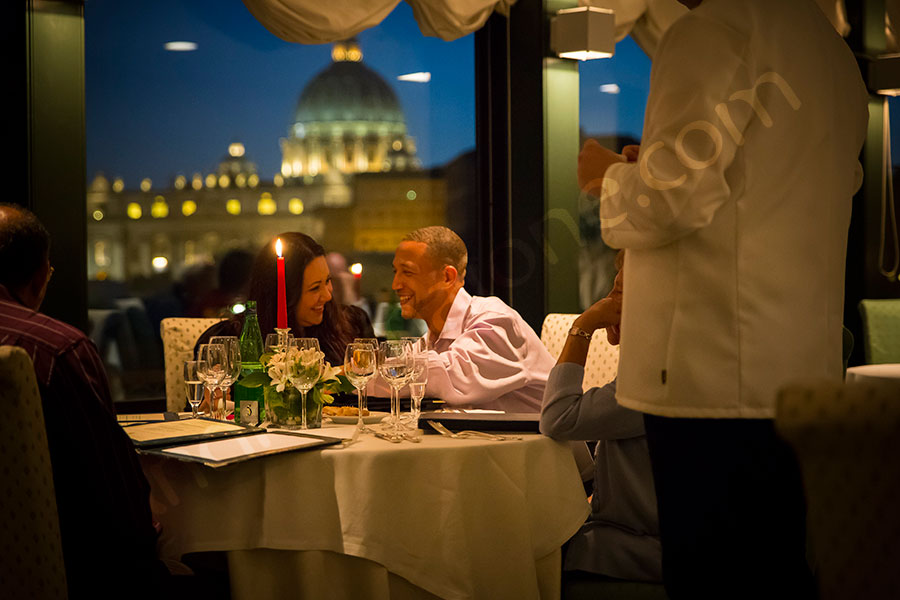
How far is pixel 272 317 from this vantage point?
329 centimetres

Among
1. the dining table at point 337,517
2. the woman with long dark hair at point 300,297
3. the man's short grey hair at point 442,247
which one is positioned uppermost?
the man's short grey hair at point 442,247

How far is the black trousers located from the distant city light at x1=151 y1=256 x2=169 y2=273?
3075mm

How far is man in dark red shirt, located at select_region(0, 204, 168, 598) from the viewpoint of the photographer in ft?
5.88

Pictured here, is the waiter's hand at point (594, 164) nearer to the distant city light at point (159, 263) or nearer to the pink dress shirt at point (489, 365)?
the pink dress shirt at point (489, 365)

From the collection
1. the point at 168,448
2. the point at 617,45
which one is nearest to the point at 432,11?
the point at 617,45

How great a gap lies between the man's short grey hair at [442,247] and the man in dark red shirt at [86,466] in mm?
1416

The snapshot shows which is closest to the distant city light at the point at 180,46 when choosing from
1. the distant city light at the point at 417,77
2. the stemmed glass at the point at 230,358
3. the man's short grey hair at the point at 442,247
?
the distant city light at the point at 417,77

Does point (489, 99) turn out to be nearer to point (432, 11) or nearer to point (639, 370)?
point (432, 11)

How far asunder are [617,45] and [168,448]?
12.8 feet

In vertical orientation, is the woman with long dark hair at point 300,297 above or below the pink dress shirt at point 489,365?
above

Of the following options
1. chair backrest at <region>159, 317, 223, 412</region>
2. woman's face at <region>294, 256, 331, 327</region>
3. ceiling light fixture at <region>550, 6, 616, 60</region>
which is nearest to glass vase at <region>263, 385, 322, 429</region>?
woman's face at <region>294, 256, 331, 327</region>

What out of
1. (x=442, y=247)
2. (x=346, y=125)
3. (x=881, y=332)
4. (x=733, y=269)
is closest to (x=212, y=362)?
(x=442, y=247)

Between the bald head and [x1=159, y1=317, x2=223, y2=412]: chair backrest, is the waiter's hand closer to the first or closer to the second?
the bald head

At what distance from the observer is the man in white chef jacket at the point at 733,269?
1670 mm
